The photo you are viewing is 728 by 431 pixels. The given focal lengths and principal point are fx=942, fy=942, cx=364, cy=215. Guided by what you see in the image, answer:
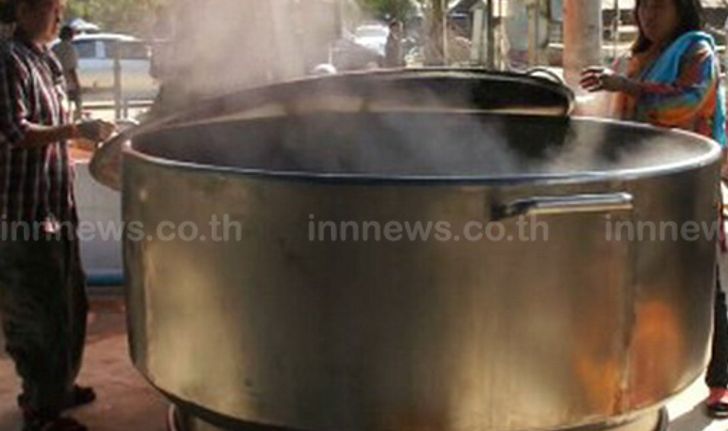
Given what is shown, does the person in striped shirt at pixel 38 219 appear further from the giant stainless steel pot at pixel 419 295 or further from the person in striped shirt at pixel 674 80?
the person in striped shirt at pixel 674 80

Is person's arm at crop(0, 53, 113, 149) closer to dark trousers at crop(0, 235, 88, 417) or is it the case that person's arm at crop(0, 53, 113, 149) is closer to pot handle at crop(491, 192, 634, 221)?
dark trousers at crop(0, 235, 88, 417)

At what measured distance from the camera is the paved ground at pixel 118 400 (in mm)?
3400

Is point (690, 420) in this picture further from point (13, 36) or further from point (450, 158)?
point (13, 36)

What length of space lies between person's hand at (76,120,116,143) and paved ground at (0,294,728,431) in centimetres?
113

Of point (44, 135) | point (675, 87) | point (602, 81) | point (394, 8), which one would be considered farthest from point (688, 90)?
point (394, 8)

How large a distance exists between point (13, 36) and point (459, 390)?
1.97 meters

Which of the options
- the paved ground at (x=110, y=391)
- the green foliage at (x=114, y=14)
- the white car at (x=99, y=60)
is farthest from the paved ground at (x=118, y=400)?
the white car at (x=99, y=60)

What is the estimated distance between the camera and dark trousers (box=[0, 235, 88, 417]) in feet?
10.0

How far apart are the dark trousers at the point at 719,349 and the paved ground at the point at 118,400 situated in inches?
5.6

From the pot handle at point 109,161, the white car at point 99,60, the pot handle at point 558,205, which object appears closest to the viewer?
the pot handle at point 558,205

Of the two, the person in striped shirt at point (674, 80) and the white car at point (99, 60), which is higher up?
the person in striped shirt at point (674, 80)

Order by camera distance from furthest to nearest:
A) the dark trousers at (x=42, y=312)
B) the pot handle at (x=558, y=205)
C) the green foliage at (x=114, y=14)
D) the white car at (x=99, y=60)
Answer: the white car at (x=99, y=60) < the green foliage at (x=114, y=14) < the dark trousers at (x=42, y=312) < the pot handle at (x=558, y=205)

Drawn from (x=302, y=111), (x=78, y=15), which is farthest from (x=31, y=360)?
(x=78, y=15)

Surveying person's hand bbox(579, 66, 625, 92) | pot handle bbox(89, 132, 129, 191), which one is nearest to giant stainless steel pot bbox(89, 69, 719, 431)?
pot handle bbox(89, 132, 129, 191)
